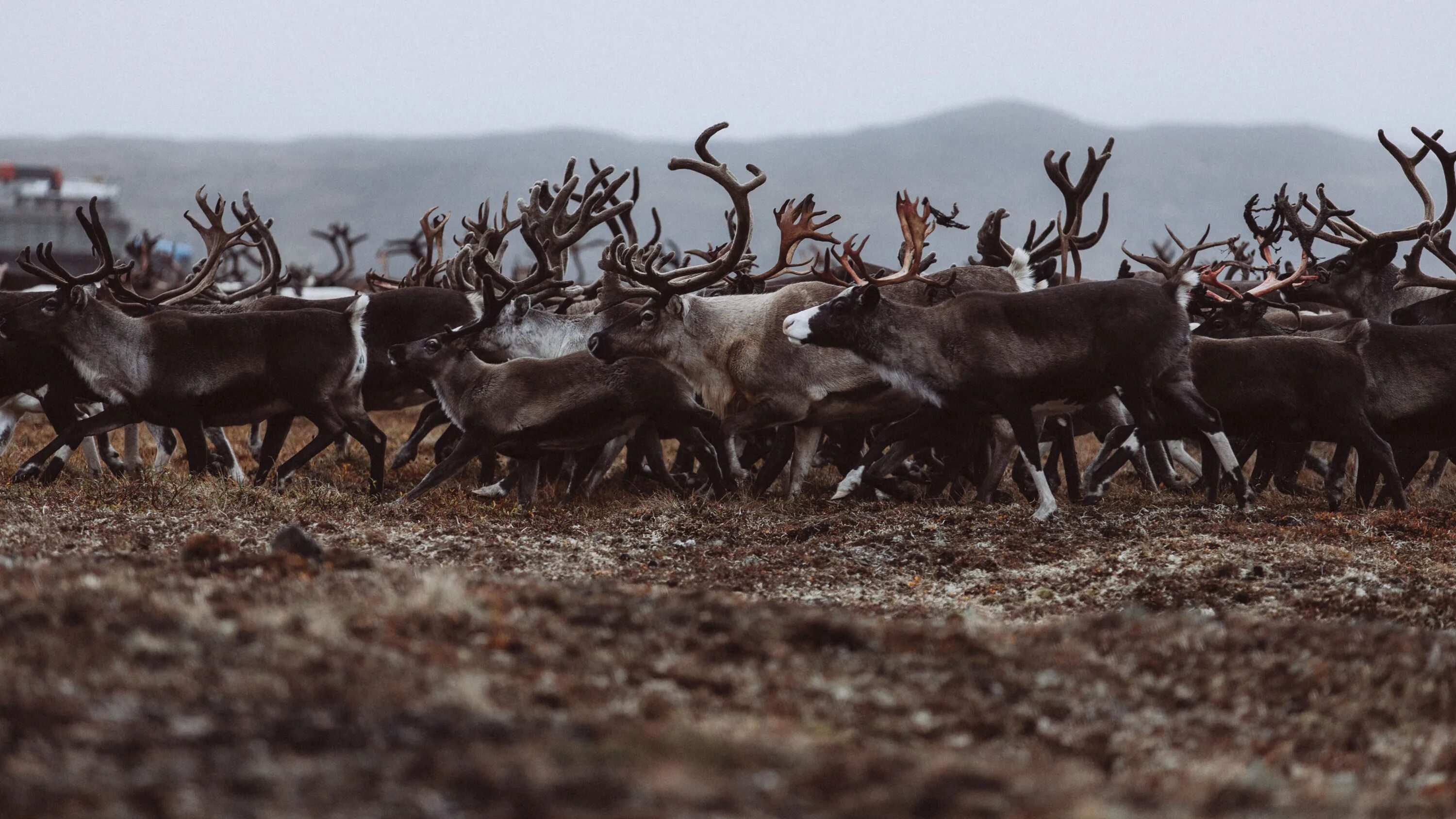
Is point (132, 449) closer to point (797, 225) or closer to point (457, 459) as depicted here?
point (457, 459)

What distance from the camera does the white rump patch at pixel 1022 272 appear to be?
1154cm

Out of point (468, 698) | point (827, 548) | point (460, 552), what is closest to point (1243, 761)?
point (468, 698)

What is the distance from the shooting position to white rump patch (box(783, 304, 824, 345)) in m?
10.0

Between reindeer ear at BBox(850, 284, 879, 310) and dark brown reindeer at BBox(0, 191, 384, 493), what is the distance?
3658 mm

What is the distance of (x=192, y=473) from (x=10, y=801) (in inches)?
322

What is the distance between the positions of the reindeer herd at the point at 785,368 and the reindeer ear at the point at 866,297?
0.09 feet

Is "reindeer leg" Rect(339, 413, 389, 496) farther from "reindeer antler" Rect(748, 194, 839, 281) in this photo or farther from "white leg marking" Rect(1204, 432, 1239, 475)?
"white leg marking" Rect(1204, 432, 1239, 475)

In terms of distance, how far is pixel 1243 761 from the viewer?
4176 mm

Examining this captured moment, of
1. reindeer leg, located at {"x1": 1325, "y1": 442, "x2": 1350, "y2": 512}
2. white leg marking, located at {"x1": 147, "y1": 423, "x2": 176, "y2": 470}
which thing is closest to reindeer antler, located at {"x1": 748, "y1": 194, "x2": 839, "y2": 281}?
reindeer leg, located at {"x1": 1325, "y1": 442, "x2": 1350, "y2": 512}

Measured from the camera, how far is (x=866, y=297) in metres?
9.86

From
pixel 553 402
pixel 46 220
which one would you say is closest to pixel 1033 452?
pixel 553 402

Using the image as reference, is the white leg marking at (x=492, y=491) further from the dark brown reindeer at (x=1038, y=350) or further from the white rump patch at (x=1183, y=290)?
the white rump patch at (x=1183, y=290)

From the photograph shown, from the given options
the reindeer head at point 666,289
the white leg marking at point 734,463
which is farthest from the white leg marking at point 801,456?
the reindeer head at point 666,289

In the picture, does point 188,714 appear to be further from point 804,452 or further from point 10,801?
point 804,452
